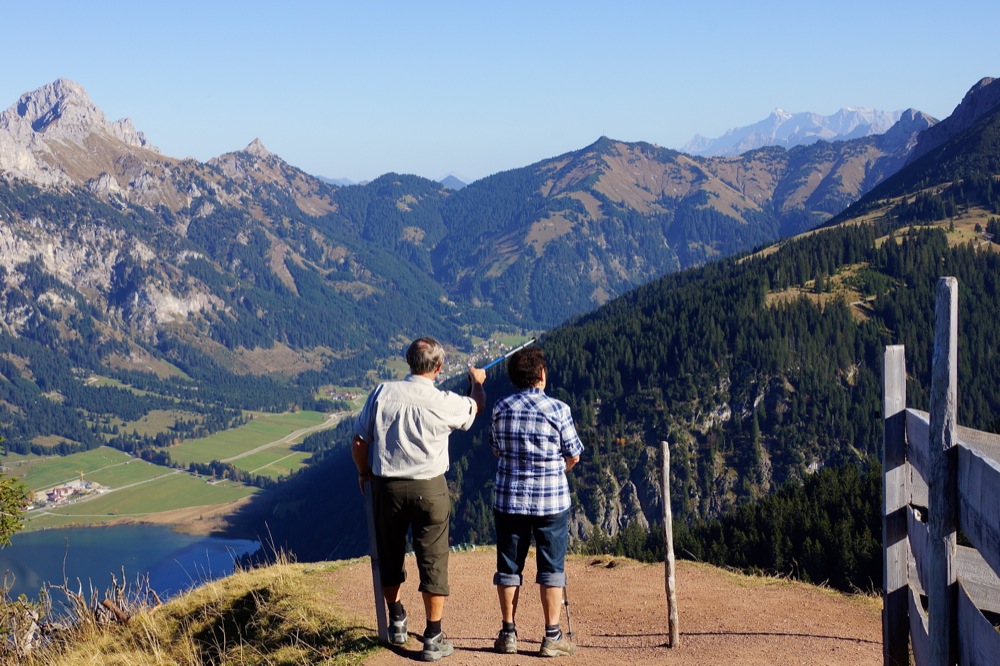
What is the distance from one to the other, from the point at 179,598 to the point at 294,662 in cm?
706

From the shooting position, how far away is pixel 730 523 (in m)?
71.4

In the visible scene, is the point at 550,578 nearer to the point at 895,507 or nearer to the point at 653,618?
the point at 895,507

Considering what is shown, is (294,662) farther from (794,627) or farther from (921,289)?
(921,289)

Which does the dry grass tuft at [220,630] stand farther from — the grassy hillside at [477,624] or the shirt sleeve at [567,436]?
the shirt sleeve at [567,436]

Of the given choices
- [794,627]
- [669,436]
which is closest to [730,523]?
[794,627]

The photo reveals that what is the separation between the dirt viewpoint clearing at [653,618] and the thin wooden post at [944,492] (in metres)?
6.65

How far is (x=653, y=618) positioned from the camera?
16438 millimetres

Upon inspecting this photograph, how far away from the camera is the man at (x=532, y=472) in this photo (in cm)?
1144

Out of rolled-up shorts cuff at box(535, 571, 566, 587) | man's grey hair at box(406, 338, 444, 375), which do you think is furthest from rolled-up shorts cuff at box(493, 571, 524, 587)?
man's grey hair at box(406, 338, 444, 375)

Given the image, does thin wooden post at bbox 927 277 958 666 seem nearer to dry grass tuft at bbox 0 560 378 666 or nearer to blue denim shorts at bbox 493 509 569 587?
blue denim shorts at bbox 493 509 569 587

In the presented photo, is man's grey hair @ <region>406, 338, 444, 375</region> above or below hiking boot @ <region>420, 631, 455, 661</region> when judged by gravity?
above

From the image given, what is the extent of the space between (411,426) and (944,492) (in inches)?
268

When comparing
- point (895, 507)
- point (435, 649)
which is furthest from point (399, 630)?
point (895, 507)

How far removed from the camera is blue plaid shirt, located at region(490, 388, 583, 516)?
1142cm
